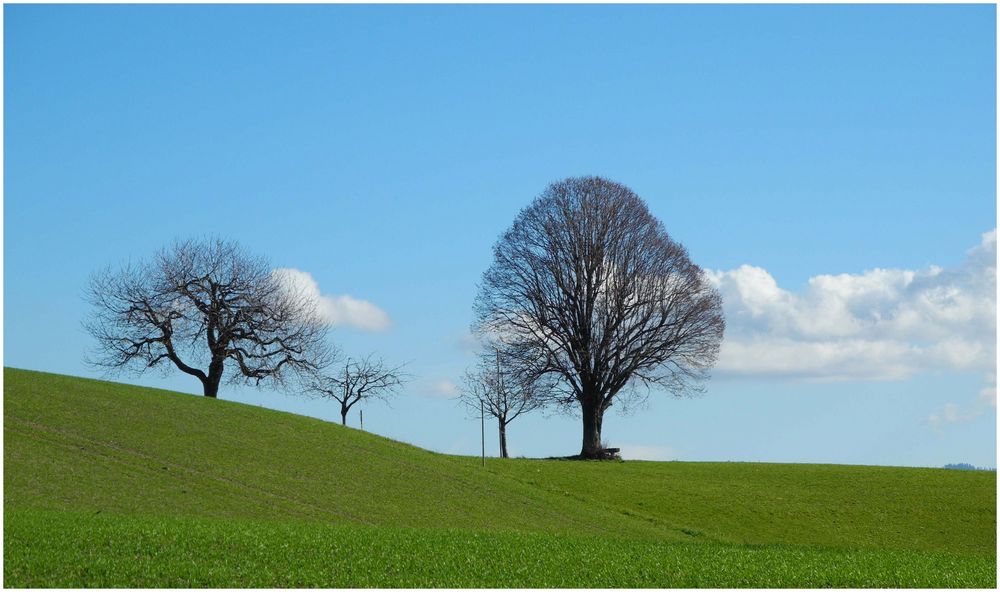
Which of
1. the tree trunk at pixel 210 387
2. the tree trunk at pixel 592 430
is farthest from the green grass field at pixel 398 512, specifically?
the tree trunk at pixel 210 387

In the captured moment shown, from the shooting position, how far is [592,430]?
5422 cm

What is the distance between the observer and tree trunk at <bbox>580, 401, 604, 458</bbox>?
53.9 metres

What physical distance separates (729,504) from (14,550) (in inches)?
1242

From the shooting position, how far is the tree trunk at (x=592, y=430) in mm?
53906

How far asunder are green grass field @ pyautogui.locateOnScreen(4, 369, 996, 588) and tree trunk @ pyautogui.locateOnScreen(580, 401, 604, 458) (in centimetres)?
266

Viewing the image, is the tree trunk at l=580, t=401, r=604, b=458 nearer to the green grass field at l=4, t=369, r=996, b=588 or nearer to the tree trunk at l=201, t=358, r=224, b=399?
the green grass field at l=4, t=369, r=996, b=588

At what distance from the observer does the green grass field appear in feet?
61.6

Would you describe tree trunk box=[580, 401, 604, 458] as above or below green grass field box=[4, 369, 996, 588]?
above

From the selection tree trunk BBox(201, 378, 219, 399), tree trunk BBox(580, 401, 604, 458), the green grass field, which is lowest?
the green grass field

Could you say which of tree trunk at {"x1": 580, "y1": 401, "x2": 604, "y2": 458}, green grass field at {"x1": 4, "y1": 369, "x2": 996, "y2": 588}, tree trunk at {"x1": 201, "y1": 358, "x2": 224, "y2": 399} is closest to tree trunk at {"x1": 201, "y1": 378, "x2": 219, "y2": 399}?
tree trunk at {"x1": 201, "y1": 358, "x2": 224, "y2": 399}

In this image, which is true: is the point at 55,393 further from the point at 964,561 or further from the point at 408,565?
the point at 964,561

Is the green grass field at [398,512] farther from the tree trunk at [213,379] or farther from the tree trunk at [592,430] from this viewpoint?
the tree trunk at [213,379]

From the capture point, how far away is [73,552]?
18328mm

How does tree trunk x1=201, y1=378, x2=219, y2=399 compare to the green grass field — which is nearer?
the green grass field
